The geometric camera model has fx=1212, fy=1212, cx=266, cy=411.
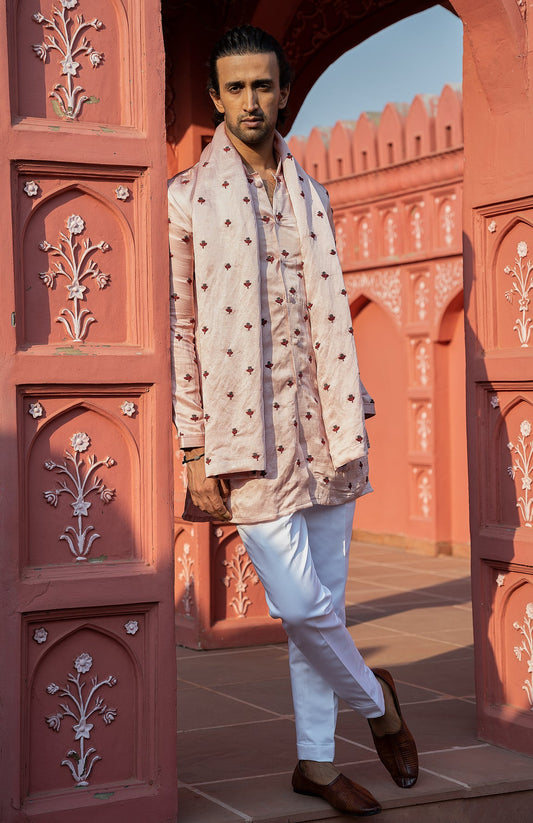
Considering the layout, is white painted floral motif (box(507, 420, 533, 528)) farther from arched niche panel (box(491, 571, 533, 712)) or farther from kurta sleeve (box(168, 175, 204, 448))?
kurta sleeve (box(168, 175, 204, 448))

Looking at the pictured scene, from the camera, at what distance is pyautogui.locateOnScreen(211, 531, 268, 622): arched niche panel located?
19.8ft

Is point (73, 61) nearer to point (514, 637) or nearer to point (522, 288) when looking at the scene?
point (522, 288)

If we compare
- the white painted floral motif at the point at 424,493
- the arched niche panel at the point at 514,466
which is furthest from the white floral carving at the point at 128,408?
the white painted floral motif at the point at 424,493

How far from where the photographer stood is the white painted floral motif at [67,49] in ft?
10.3

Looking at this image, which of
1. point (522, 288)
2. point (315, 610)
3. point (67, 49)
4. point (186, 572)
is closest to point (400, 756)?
point (315, 610)

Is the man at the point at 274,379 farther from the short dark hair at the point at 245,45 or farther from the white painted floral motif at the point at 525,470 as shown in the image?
the white painted floral motif at the point at 525,470

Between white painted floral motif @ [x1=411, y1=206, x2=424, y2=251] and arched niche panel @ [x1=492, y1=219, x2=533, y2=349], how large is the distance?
6.03 meters

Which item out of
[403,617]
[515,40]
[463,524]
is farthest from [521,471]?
[463,524]

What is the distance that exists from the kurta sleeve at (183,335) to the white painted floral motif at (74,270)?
0.78 ft

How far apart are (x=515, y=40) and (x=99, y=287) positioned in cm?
182

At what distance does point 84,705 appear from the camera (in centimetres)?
316

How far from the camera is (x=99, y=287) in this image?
3.18 m

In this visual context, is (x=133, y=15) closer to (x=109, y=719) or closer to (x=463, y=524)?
(x=109, y=719)

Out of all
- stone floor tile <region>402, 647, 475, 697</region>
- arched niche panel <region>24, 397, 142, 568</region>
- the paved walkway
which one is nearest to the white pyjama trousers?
the paved walkway
